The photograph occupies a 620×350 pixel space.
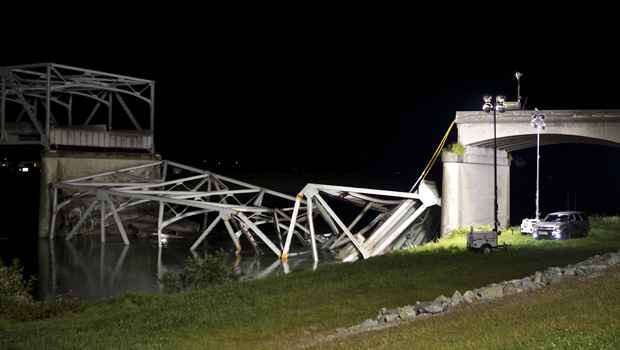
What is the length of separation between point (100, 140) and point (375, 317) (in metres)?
50.3

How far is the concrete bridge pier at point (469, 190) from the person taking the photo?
43312mm

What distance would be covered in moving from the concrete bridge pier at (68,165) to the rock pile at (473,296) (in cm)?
4656

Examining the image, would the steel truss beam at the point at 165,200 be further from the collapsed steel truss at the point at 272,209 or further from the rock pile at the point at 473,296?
the rock pile at the point at 473,296

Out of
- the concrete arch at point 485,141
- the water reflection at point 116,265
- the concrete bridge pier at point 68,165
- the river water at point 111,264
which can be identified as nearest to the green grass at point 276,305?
the water reflection at point 116,265

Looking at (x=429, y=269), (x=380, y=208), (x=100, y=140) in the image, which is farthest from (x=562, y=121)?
(x=100, y=140)

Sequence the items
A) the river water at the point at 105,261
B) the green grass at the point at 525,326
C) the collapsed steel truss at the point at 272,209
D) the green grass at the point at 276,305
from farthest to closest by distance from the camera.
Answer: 1. the collapsed steel truss at the point at 272,209
2. the river water at the point at 105,261
3. the green grass at the point at 276,305
4. the green grass at the point at 525,326

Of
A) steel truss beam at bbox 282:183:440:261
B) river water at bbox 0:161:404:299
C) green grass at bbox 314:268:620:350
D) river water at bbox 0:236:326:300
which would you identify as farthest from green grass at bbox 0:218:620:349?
steel truss beam at bbox 282:183:440:261

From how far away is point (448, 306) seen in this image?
17.5 meters

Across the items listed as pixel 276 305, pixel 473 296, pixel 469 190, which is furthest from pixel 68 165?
pixel 473 296

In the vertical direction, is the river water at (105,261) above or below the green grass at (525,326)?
below

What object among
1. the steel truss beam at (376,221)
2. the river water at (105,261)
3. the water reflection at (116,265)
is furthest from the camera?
the steel truss beam at (376,221)

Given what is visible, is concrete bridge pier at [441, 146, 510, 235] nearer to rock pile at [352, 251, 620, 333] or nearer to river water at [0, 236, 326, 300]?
river water at [0, 236, 326, 300]

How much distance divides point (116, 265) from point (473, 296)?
97.1 ft

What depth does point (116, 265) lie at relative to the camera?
42938mm
